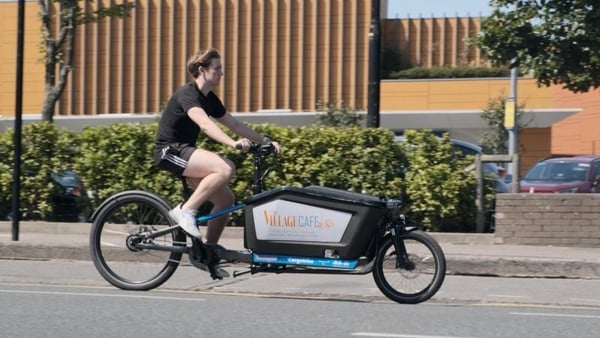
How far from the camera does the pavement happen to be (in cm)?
1120

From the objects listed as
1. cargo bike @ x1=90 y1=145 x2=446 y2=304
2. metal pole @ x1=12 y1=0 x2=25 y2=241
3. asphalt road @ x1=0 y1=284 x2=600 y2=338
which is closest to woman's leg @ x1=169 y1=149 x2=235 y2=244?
cargo bike @ x1=90 y1=145 x2=446 y2=304

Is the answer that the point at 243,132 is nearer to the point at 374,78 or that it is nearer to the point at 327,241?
the point at 327,241

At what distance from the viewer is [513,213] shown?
13.5 m

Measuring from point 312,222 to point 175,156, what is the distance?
121 cm

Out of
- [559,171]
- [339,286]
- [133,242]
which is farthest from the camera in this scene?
[559,171]

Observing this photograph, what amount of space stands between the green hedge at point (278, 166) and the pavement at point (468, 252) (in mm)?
471

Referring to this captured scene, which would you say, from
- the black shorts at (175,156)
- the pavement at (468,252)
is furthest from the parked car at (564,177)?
the black shorts at (175,156)

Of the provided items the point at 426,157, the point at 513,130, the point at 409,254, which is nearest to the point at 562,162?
the point at 513,130

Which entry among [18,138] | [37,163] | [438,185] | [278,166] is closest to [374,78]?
[278,166]

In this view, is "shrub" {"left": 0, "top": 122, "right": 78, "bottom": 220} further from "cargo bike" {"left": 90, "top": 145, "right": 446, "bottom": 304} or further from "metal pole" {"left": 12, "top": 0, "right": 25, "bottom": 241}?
"cargo bike" {"left": 90, "top": 145, "right": 446, "bottom": 304}

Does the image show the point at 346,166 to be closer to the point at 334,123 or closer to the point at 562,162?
the point at 562,162

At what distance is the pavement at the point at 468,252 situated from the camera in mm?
11195

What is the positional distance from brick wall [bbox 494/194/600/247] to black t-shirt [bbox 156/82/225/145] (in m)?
5.86

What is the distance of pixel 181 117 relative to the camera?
342 inches
